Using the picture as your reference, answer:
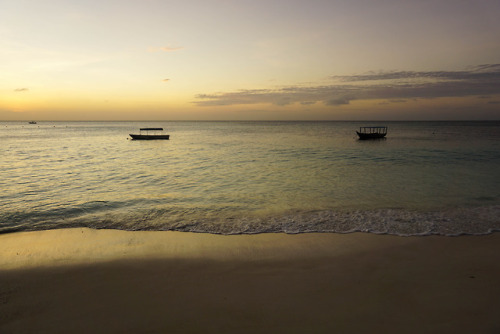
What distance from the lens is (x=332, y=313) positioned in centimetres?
521

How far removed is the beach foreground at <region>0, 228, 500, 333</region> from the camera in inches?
196

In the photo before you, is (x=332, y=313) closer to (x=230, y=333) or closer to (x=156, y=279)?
(x=230, y=333)

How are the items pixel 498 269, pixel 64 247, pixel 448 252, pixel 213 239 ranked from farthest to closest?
pixel 213 239 < pixel 64 247 < pixel 448 252 < pixel 498 269

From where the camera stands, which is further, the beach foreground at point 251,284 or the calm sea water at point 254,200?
the calm sea water at point 254,200

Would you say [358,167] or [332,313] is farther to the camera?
[358,167]

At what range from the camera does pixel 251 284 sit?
246 inches

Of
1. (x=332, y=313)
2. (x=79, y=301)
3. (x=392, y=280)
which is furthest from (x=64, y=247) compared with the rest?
(x=392, y=280)

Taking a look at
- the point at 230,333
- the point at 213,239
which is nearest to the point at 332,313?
the point at 230,333

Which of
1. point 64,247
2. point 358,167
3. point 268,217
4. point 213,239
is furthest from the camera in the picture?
point 358,167

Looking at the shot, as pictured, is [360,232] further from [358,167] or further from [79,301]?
[358,167]

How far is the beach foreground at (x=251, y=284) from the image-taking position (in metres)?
4.98

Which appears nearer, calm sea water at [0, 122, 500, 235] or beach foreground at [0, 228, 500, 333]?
beach foreground at [0, 228, 500, 333]

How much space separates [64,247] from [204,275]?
4.86 m

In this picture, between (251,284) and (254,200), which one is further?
(254,200)
